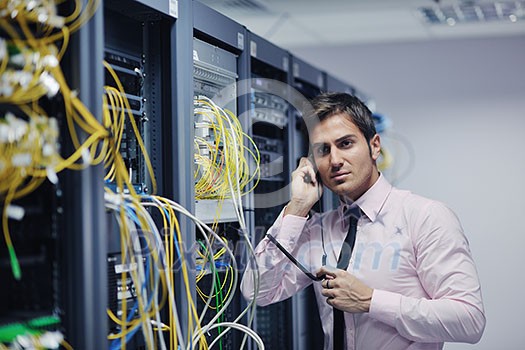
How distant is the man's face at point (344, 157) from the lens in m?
1.95

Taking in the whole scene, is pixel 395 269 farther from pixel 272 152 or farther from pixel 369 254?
pixel 272 152

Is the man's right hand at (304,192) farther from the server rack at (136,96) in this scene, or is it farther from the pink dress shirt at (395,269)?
the server rack at (136,96)

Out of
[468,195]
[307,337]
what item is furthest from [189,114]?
[468,195]

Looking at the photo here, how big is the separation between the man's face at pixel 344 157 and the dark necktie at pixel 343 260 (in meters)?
0.07

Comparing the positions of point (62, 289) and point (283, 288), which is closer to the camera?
point (62, 289)

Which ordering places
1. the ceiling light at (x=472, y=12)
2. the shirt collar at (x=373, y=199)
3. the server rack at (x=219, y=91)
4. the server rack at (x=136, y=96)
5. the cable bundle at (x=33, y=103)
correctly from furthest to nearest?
the ceiling light at (x=472, y=12)
the shirt collar at (x=373, y=199)
the server rack at (x=219, y=91)
the server rack at (x=136, y=96)
the cable bundle at (x=33, y=103)

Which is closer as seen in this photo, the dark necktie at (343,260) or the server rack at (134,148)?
the server rack at (134,148)

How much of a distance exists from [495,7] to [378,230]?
8.69 feet

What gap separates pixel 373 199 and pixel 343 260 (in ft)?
0.67

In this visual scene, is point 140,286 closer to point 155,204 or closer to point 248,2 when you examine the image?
point 155,204

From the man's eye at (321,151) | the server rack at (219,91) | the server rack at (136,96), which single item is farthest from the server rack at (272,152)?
the server rack at (136,96)

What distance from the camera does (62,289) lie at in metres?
1.30

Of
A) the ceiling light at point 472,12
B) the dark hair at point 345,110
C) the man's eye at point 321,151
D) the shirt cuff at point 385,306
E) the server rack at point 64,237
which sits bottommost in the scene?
the shirt cuff at point 385,306

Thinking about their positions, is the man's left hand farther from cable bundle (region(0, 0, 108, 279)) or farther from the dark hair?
cable bundle (region(0, 0, 108, 279))
